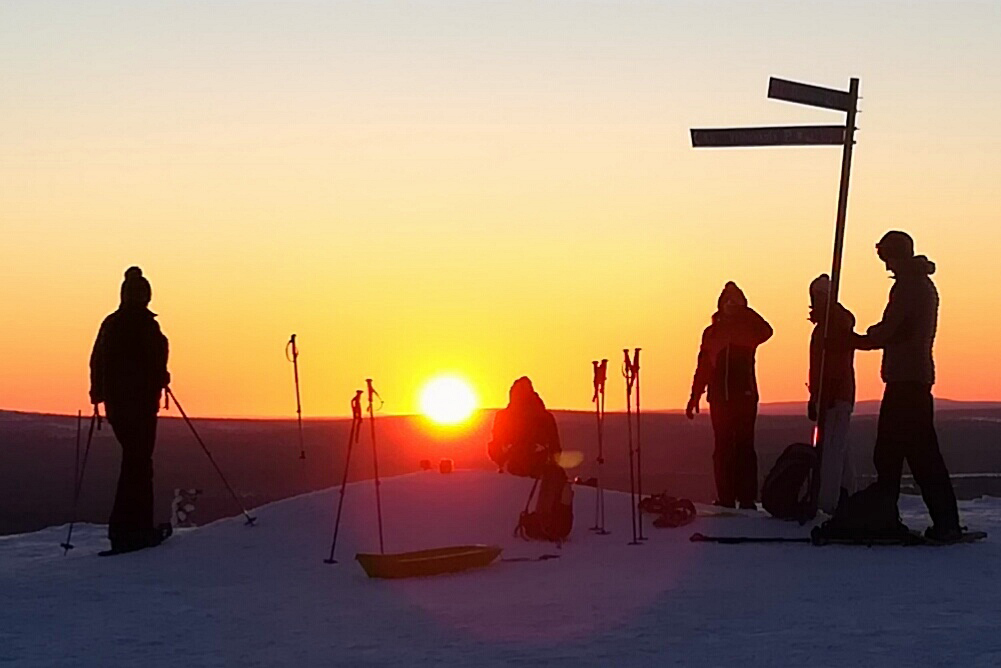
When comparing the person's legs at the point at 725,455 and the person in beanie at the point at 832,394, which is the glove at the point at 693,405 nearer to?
the person's legs at the point at 725,455

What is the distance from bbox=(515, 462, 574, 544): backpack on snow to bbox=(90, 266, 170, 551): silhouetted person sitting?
10.4 ft

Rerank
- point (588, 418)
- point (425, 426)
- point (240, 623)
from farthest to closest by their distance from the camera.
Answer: point (588, 418), point (425, 426), point (240, 623)

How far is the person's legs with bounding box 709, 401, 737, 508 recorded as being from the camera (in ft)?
43.1

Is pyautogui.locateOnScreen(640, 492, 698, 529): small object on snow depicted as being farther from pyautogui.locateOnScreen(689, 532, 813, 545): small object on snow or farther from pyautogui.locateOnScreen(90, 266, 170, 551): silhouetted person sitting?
pyautogui.locateOnScreen(90, 266, 170, 551): silhouetted person sitting

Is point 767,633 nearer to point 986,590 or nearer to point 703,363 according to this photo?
point 986,590

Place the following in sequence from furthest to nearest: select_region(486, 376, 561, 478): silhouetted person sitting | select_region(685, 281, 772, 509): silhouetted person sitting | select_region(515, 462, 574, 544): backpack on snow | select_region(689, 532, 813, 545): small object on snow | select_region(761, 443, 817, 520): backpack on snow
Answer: select_region(486, 376, 561, 478): silhouetted person sitting, select_region(685, 281, 772, 509): silhouetted person sitting, select_region(761, 443, 817, 520): backpack on snow, select_region(515, 462, 574, 544): backpack on snow, select_region(689, 532, 813, 545): small object on snow

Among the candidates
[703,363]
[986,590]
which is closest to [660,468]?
[703,363]

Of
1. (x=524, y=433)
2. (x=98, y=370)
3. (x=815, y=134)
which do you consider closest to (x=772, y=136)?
(x=815, y=134)

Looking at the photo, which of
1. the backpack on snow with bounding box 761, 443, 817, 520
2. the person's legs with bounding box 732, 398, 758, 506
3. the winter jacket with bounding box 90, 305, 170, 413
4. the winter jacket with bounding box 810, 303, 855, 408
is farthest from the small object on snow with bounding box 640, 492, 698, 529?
the winter jacket with bounding box 90, 305, 170, 413

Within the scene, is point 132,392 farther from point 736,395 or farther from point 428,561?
point 736,395

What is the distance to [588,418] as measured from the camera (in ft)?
236

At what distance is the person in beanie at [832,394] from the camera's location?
455 inches

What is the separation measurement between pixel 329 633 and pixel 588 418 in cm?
6462

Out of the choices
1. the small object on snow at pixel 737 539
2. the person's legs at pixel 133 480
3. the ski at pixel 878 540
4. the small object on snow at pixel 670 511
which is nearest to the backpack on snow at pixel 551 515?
the small object on snow at pixel 670 511
